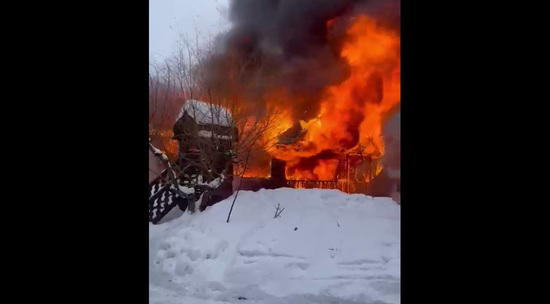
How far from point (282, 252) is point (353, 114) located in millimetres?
3138

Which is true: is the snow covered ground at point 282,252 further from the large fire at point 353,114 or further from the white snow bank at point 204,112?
the white snow bank at point 204,112

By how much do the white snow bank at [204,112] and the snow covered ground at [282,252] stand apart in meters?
1.44

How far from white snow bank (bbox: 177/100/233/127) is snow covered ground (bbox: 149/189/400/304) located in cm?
144

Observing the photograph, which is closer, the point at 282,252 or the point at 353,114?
the point at 282,252

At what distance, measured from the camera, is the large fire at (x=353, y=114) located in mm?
7246

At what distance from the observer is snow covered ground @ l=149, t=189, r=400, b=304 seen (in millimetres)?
4898

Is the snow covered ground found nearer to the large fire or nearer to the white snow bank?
the large fire

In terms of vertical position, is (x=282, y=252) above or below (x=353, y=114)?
below

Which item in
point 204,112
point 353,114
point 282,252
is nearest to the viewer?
point 282,252

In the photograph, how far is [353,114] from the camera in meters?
7.55
